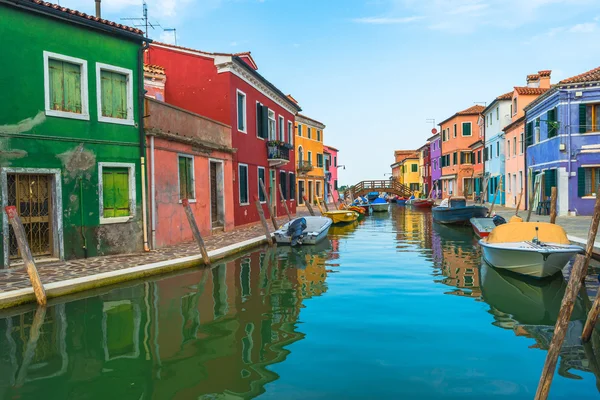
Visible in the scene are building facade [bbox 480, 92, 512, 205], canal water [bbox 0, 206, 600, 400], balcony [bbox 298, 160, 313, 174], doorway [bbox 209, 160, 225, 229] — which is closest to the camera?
canal water [bbox 0, 206, 600, 400]

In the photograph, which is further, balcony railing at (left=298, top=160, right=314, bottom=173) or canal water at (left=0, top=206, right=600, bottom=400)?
balcony railing at (left=298, top=160, right=314, bottom=173)

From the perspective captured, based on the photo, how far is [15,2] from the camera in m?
10.0

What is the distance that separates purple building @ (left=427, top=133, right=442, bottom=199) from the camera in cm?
5462

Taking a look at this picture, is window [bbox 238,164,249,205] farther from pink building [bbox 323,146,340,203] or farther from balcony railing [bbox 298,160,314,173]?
pink building [bbox 323,146,340,203]

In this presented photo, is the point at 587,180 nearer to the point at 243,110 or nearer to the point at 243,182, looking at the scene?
the point at 243,182

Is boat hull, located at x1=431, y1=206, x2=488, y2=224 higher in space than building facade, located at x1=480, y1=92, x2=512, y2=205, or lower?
lower

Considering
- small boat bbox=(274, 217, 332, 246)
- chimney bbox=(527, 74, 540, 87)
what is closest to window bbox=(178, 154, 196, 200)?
small boat bbox=(274, 217, 332, 246)

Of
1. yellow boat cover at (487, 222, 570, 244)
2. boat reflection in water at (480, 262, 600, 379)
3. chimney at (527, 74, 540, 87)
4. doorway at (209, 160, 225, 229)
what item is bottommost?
boat reflection in water at (480, 262, 600, 379)

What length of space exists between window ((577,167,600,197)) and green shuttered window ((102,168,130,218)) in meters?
20.2

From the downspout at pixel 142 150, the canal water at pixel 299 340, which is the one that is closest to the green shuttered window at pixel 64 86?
the downspout at pixel 142 150

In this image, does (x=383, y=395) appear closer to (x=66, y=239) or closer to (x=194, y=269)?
(x=194, y=269)

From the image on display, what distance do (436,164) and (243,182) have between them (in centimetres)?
4102

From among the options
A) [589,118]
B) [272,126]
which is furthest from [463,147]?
[272,126]

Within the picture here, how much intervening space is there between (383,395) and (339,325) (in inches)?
90.8
